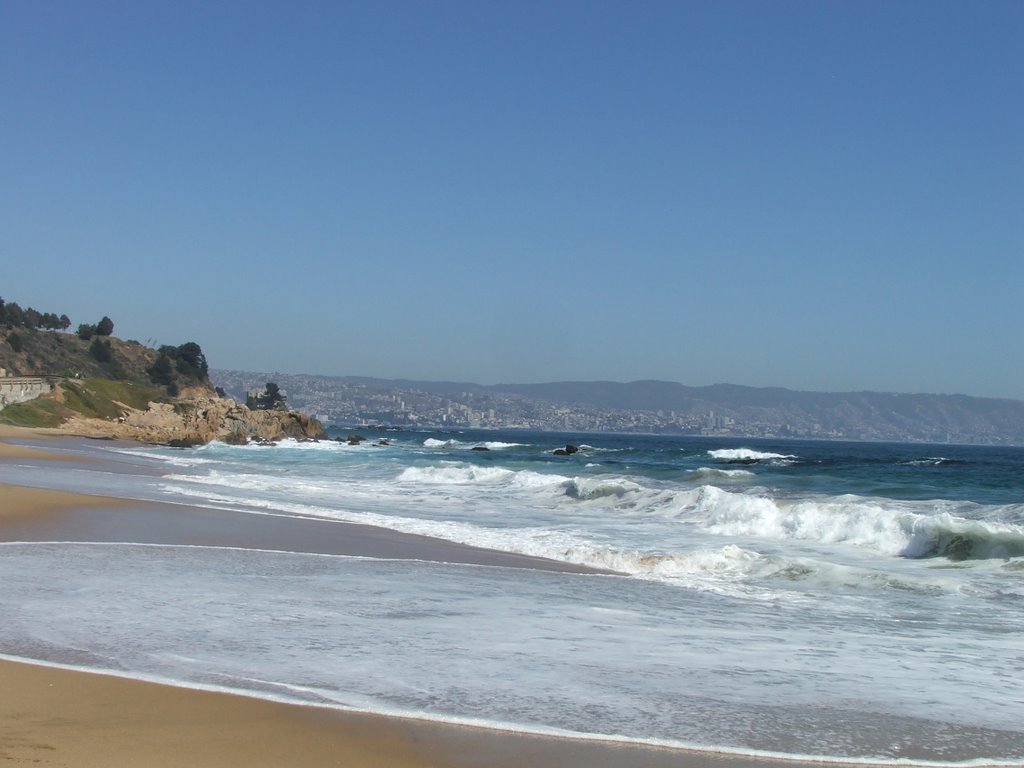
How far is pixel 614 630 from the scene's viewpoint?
8.85 metres

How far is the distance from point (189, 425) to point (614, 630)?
6975 centimetres

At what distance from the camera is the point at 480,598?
10.3 meters

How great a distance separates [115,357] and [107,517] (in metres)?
103

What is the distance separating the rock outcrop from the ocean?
5634 cm

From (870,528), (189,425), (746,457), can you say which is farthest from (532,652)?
(189,425)

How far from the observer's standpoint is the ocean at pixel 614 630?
242 inches

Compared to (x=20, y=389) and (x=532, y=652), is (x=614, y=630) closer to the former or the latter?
(x=532, y=652)

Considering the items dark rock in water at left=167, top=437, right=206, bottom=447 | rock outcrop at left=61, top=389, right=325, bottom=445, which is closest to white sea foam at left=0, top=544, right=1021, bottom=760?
dark rock in water at left=167, top=437, right=206, bottom=447

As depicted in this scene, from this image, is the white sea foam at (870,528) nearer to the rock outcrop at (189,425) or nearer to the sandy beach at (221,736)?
the sandy beach at (221,736)

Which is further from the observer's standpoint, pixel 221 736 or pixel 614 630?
pixel 614 630

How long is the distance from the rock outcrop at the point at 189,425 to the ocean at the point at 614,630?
56.3 m

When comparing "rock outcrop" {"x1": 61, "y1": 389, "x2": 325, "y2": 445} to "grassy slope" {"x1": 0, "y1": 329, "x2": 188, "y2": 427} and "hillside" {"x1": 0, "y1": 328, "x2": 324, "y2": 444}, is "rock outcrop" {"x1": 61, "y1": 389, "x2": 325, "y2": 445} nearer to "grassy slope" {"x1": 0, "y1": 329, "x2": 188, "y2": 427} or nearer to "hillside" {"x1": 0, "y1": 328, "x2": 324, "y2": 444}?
"hillside" {"x1": 0, "y1": 328, "x2": 324, "y2": 444}

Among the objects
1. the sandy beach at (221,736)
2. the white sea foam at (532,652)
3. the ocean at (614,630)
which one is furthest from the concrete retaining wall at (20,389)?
the sandy beach at (221,736)

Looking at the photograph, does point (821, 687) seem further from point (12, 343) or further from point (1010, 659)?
point (12, 343)
